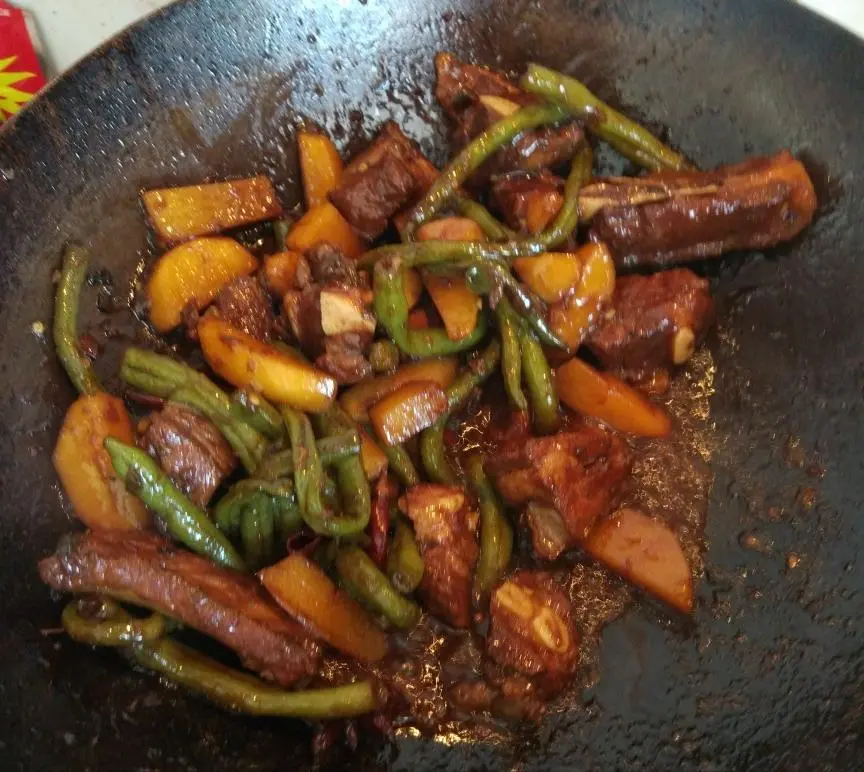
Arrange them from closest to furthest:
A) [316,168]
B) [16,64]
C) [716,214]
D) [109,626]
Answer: [109,626]
[716,214]
[316,168]
[16,64]

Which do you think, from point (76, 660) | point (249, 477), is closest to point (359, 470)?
point (249, 477)

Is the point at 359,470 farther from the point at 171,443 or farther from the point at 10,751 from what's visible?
the point at 10,751

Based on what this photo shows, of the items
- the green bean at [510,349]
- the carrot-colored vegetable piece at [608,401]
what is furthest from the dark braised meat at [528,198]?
the carrot-colored vegetable piece at [608,401]

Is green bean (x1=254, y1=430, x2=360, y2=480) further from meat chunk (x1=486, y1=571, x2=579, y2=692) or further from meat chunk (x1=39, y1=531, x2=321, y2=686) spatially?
meat chunk (x1=486, y1=571, x2=579, y2=692)

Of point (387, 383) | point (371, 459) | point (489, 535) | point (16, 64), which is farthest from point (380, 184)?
point (16, 64)

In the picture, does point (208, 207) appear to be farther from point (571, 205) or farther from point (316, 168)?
point (571, 205)
